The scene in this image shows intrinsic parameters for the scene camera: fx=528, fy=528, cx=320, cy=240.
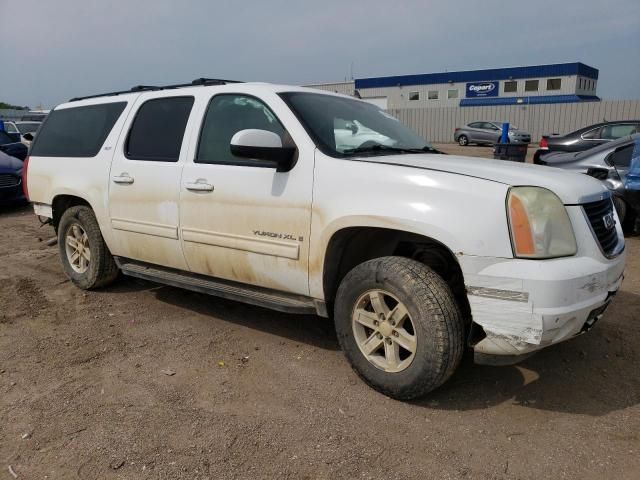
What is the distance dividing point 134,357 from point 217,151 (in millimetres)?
1588

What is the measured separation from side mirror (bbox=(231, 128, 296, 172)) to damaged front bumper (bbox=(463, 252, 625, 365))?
1.33 meters

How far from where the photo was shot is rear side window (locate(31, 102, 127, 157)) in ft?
15.7

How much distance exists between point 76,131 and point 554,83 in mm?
43433

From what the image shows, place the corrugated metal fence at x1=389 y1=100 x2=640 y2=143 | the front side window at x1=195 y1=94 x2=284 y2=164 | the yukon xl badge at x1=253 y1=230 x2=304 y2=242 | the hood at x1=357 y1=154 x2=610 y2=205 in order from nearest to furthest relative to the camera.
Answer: the hood at x1=357 y1=154 x2=610 y2=205, the yukon xl badge at x1=253 y1=230 x2=304 y2=242, the front side window at x1=195 y1=94 x2=284 y2=164, the corrugated metal fence at x1=389 y1=100 x2=640 y2=143

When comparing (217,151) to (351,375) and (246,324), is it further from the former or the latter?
(351,375)

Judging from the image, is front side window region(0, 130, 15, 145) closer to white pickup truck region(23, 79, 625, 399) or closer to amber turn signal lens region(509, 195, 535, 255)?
white pickup truck region(23, 79, 625, 399)

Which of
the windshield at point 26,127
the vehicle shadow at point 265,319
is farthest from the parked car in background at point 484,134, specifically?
the vehicle shadow at point 265,319

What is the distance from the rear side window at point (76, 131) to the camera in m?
4.79

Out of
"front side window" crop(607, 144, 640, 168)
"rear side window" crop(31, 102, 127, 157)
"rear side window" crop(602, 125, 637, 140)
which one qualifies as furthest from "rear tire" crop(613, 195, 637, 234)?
"rear side window" crop(31, 102, 127, 157)

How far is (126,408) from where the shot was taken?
3062 millimetres

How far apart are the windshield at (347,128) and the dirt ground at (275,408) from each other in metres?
1.48

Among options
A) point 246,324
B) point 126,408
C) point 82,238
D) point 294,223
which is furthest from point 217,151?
point 82,238

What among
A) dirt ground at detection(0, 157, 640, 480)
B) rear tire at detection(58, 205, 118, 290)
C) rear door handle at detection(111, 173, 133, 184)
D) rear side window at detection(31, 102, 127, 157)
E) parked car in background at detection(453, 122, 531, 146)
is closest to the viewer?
dirt ground at detection(0, 157, 640, 480)

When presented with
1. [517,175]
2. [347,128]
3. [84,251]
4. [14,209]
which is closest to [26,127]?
[14,209]
